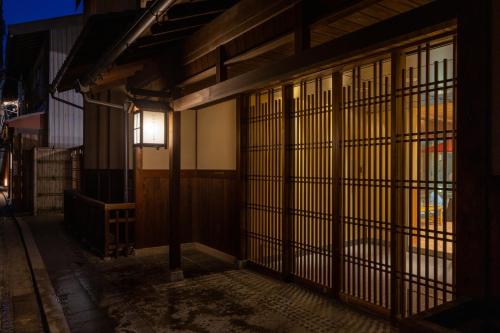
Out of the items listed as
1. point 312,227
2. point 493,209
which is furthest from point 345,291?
point 493,209

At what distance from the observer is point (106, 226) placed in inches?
395

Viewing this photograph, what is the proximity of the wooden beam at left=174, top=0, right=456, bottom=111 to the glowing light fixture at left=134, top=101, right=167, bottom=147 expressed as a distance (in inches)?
118

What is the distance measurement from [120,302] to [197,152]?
569 centimetres

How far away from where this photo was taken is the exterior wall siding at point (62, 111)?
24.5m

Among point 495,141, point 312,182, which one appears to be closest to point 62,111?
point 312,182

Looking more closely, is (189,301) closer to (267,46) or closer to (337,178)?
(337,178)

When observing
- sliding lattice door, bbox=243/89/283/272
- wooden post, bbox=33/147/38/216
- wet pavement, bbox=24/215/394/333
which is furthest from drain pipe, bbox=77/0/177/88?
wooden post, bbox=33/147/38/216

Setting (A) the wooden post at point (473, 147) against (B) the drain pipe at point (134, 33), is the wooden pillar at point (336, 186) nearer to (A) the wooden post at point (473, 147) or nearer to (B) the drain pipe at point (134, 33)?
(B) the drain pipe at point (134, 33)

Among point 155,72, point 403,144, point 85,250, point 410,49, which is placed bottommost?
point 85,250

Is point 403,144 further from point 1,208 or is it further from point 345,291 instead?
point 1,208

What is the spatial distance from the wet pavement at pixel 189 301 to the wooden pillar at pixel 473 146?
2.92 m

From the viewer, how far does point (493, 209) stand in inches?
121

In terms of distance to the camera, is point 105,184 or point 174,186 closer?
point 174,186

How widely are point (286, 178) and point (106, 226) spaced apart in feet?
17.6
